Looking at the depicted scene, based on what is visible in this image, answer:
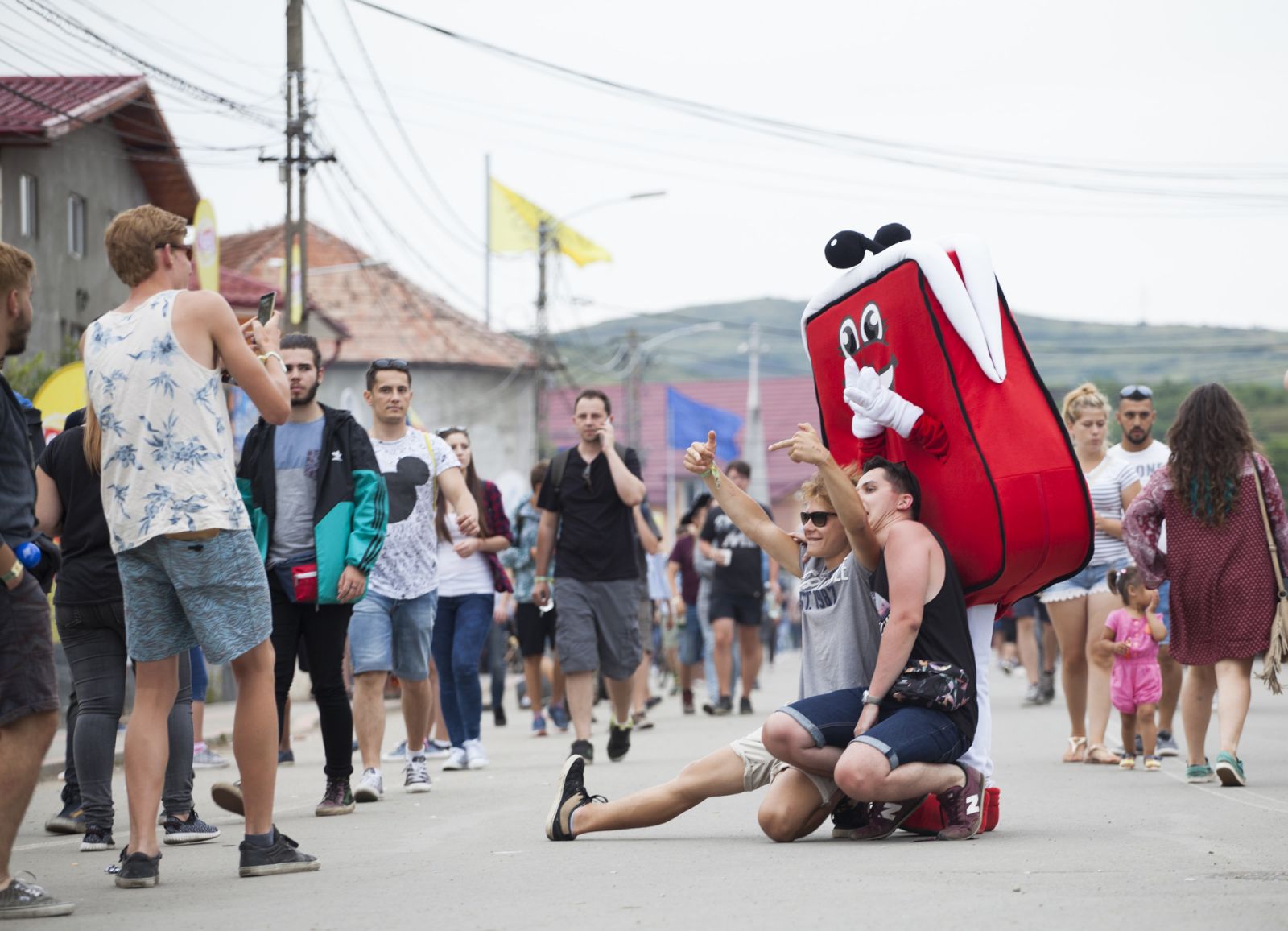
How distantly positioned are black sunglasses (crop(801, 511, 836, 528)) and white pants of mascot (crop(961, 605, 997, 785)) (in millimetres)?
604

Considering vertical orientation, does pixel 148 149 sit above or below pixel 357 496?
above

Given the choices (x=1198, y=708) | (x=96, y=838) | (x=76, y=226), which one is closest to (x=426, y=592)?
(x=96, y=838)

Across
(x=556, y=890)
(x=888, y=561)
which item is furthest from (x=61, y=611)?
(x=888, y=561)

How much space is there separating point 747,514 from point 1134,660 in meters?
3.41

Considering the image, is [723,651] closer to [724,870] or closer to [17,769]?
[724,870]

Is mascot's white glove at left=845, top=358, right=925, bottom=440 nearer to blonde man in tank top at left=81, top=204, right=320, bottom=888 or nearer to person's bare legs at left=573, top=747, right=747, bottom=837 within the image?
person's bare legs at left=573, top=747, right=747, bottom=837

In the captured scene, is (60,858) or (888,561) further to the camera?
(60,858)

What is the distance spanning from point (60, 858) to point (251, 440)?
6.42 feet

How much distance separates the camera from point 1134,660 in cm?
923

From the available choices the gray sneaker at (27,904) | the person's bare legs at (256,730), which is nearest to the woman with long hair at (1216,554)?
the person's bare legs at (256,730)

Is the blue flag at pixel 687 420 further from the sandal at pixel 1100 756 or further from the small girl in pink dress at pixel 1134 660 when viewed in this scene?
the small girl in pink dress at pixel 1134 660

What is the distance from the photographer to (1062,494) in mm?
6051

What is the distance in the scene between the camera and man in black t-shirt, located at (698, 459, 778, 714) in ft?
50.1

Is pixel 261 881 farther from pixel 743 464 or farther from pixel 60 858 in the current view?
pixel 743 464
